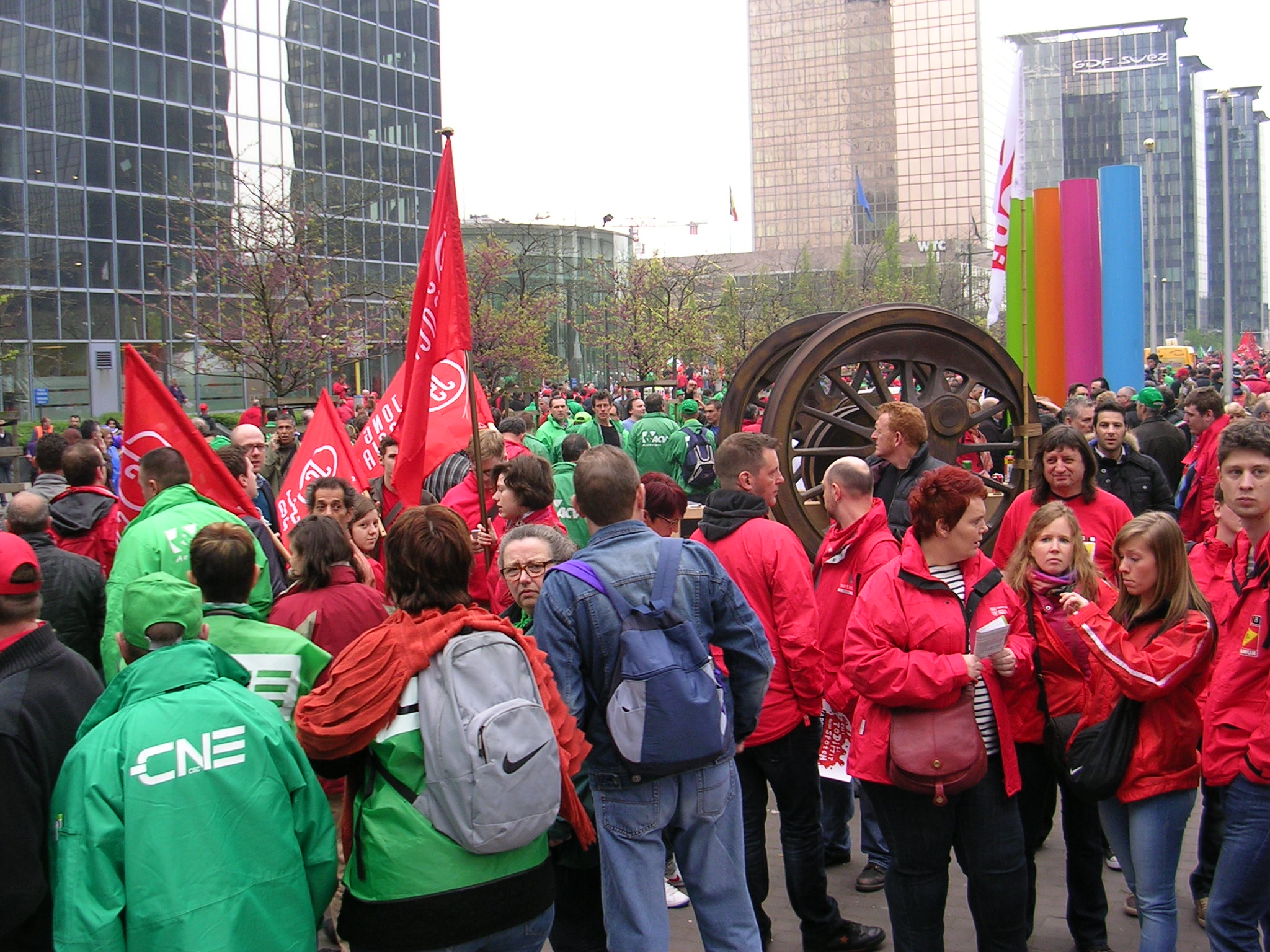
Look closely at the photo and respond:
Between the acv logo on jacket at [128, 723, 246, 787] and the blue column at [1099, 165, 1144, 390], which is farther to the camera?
the blue column at [1099, 165, 1144, 390]

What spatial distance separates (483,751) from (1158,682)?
2.14 metres

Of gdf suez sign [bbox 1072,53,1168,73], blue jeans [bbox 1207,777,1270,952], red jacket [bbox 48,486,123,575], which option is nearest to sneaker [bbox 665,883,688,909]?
blue jeans [bbox 1207,777,1270,952]

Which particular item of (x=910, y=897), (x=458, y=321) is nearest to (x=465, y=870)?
(x=910, y=897)

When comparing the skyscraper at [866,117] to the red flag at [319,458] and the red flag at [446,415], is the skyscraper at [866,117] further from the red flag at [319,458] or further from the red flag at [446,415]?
the red flag at [446,415]

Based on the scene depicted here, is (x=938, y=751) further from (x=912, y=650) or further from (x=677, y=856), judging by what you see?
(x=677, y=856)

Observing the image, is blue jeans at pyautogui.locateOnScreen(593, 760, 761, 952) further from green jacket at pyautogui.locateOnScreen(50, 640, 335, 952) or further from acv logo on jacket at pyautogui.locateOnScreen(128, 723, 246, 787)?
acv logo on jacket at pyautogui.locateOnScreen(128, 723, 246, 787)

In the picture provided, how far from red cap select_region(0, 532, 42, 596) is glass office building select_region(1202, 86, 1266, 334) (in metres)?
141

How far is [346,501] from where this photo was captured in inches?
222

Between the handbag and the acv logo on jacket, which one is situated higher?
the acv logo on jacket

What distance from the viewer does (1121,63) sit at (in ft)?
414

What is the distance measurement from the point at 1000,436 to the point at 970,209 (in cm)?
8743

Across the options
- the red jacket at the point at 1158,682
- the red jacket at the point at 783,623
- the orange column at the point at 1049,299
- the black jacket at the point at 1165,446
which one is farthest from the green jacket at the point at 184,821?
the orange column at the point at 1049,299

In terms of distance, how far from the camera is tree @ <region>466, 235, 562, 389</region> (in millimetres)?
30656

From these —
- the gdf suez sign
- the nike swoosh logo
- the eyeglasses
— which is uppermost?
the gdf suez sign
